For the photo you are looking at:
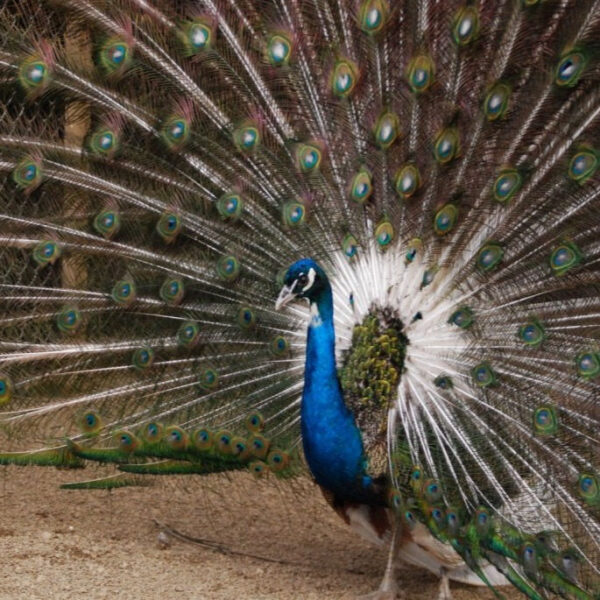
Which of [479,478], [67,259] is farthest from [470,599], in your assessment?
[67,259]

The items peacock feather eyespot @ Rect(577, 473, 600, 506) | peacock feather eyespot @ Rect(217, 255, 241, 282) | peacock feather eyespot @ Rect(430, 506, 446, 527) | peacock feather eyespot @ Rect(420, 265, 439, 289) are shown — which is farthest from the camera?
peacock feather eyespot @ Rect(217, 255, 241, 282)

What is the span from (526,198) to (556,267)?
0.85 ft

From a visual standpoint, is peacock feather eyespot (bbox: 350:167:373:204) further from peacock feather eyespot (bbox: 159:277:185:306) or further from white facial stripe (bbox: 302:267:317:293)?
peacock feather eyespot (bbox: 159:277:185:306)

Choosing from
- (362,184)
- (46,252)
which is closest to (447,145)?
(362,184)

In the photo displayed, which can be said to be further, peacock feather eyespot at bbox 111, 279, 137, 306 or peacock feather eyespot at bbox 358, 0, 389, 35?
peacock feather eyespot at bbox 111, 279, 137, 306

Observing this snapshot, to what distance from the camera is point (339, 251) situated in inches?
148

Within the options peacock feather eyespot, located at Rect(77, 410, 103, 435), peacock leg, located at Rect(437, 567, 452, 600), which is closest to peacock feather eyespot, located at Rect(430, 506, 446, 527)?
peacock leg, located at Rect(437, 567, 452, 600)

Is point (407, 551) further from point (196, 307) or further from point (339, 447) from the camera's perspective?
point (196, 307)

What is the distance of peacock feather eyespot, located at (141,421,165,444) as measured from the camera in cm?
386

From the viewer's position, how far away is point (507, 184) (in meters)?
3.50

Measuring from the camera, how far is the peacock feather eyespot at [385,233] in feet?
11.9

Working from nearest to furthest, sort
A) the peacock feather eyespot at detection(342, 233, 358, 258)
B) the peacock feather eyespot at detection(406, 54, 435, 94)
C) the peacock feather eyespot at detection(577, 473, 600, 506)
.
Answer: the peacock feather eyespot at detection(577, 473, 600, 506) < the peacock feather eyespot at detection(406, 54, 435, 94) < the peacock feather eyespot at detection(342, 233, 358, 258)

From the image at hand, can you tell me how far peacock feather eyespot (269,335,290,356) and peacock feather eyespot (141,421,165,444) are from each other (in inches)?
19.9

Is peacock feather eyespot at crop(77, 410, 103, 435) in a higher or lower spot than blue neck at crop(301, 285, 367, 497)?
lower
